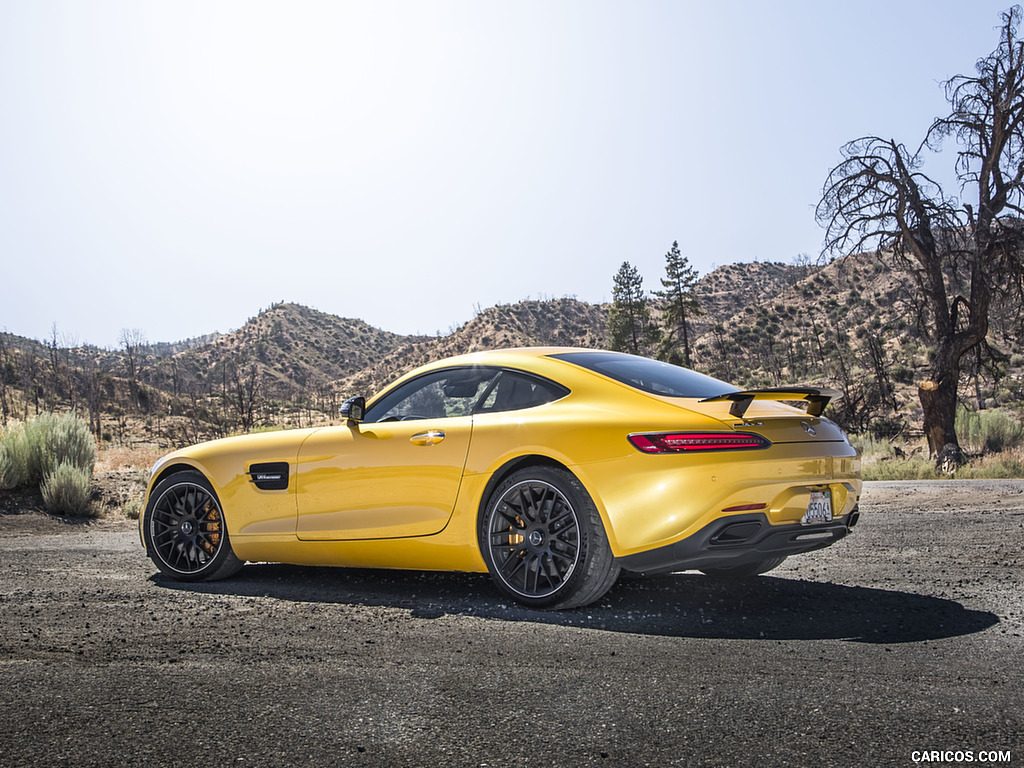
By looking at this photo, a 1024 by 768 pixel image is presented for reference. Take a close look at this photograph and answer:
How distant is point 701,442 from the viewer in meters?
4.15

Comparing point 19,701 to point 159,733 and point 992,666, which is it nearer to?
point 159,733

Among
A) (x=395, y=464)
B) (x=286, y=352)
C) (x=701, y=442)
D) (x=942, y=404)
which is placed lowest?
(x=395, y=464)

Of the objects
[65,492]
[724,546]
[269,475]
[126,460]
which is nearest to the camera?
[724,546]

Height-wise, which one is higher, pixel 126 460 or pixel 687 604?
pixel 126 460

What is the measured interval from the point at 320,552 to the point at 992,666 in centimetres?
388

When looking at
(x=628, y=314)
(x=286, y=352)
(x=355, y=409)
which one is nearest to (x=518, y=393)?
(x=355, y=409)

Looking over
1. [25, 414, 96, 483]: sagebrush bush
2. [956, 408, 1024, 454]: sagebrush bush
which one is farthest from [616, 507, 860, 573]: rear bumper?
[956, 408, 1024, 454]: sagebrush bush

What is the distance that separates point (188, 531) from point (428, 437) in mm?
2254

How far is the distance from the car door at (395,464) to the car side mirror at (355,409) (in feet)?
0.16

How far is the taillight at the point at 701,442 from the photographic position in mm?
4141

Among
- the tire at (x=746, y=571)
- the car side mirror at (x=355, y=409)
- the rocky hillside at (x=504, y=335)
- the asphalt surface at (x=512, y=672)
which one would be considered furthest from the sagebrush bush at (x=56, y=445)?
the rocky hillside at (x=504, y=335)

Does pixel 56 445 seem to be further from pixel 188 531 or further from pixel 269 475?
pixel 269 475

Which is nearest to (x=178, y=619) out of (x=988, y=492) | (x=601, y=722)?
(x=601, y=722)

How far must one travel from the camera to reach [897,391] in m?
38.4
